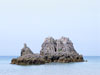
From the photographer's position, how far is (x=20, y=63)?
75.9 meters

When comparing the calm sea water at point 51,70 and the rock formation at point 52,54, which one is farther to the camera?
the rock formation at point 52,54

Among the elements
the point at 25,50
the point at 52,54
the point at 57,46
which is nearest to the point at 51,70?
the point at 52,54

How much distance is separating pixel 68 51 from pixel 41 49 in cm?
1102

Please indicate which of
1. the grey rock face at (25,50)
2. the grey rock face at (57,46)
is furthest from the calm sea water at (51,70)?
the grey rock face at (57,46)

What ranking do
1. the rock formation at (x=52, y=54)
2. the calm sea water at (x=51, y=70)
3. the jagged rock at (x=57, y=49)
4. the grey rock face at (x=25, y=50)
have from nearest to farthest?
1. the calm sea water at (x=51, y=70)
2. the rock formation at (x=52, y=54)
3. the jagged rock at (x=57, y=49)
4. the grey rock face at (x=25, y=50)

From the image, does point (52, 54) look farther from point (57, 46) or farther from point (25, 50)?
point (57, 46)

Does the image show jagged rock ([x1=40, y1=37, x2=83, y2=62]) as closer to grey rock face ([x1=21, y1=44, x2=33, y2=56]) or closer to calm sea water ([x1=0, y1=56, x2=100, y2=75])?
grey rock face ([x1=21, y1=44, x2=33, y2=56])

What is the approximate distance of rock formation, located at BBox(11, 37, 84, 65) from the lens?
75688 millimetres

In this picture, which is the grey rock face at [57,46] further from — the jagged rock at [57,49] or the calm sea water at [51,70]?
the calm sea water at [51,70]

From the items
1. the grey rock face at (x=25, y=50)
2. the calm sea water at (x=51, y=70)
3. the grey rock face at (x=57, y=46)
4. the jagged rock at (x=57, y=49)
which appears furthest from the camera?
the grey rock face at (x=57, y=46)

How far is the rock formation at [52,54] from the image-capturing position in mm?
75688

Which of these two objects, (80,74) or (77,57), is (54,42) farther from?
(80,74)

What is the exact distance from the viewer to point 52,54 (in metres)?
90.8

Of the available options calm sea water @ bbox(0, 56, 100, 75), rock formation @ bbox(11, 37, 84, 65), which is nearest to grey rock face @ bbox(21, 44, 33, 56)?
rock formation @ bbox(11, 37, 84, 65)
